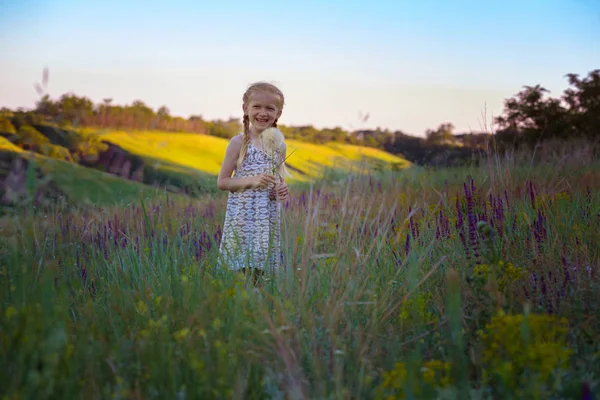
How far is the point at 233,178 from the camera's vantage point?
371 centimetres

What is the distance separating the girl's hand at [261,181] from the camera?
10.8 ft

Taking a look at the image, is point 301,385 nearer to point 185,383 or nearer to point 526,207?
point 185,383

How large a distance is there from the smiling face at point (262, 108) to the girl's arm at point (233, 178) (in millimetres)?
222

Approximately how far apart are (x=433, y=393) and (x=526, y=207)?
6.59ft

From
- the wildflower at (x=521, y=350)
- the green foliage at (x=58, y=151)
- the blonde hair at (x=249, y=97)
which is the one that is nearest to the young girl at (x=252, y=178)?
the blonde hair at (x=249, y=97)

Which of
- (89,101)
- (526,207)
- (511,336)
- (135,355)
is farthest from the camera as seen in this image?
(89,101)

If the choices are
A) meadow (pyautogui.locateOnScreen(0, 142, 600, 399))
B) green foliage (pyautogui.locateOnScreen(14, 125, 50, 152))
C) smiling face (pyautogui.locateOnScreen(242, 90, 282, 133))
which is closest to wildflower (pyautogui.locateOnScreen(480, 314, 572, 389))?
meadow (pyautogui.locateOnScreen(0, 142, 600, 399))

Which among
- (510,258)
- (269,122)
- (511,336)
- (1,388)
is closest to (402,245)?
(510,258)

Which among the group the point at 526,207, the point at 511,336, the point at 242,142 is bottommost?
the point at 511,336

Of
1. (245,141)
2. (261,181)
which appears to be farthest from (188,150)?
(261,181)

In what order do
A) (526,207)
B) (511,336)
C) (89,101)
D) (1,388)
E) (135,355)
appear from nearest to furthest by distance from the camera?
(1,388)
(511,336)
(135,355)
(526,207)
(89,101)

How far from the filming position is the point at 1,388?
169 centimetres

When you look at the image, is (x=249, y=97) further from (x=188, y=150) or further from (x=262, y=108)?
(x=188, y=150)

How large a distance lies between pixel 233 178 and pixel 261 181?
1.23 feet
